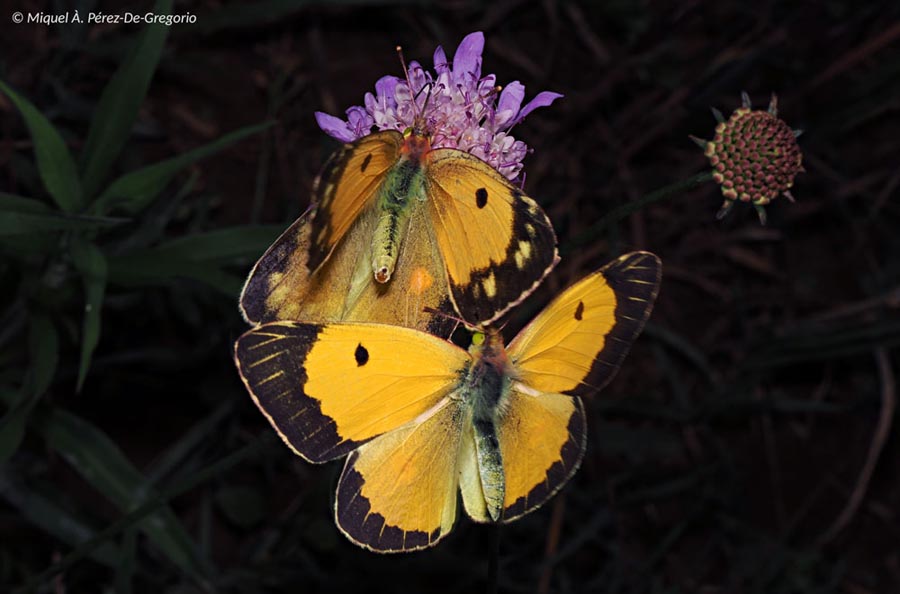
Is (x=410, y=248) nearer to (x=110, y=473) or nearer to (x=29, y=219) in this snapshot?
(x=29, y=219)

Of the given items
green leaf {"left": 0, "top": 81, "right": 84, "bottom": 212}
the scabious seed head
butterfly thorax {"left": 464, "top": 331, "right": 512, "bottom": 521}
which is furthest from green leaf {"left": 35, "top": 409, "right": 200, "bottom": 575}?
the scabious seed head

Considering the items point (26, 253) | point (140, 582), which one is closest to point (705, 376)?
point (140, 582)

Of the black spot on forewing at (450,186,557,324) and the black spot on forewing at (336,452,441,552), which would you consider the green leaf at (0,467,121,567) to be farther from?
the black spot on forewing at (450,186,557,324)

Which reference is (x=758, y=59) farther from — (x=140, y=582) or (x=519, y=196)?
(x=140, y=582)

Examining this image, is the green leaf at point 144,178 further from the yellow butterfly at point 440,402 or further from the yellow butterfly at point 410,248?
the yellow butterfly at point 440,402

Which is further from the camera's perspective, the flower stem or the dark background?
the dark background
